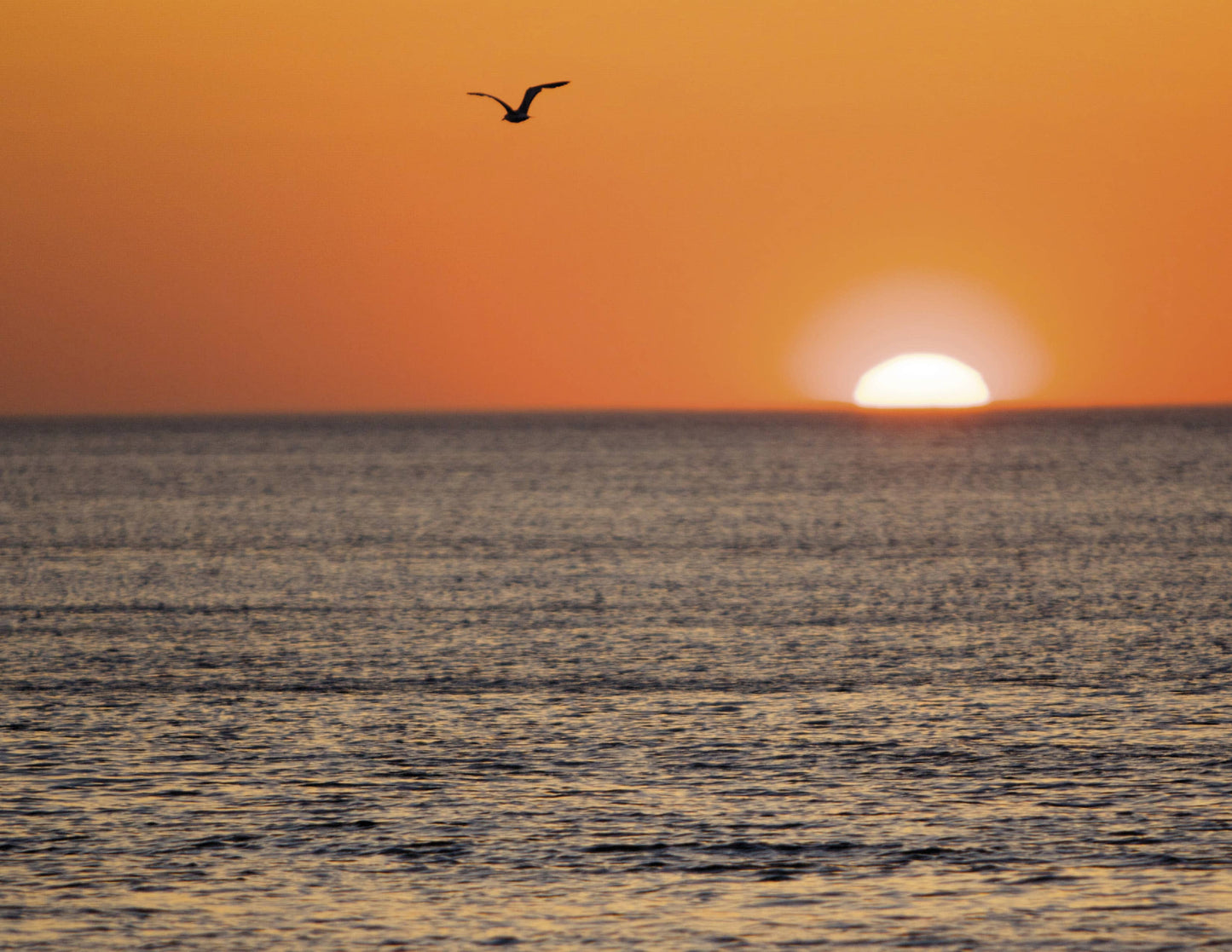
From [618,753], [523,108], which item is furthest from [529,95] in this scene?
[618,753]

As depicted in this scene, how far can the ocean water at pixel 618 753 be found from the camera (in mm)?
16688

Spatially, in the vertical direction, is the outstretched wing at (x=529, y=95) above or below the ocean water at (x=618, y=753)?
above

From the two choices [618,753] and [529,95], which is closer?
[618,753]

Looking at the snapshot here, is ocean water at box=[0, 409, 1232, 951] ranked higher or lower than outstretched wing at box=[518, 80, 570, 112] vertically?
lower

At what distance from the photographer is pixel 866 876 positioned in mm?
17656

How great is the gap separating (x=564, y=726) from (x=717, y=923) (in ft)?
31.7

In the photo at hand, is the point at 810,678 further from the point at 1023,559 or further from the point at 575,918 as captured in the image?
the point at 1023,559

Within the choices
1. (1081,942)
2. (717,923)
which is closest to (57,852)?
(717,923)

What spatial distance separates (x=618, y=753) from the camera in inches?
929

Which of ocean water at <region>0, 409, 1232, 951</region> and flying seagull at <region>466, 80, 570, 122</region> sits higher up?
flying seagull at <region>466, 80, 570, 122</region>

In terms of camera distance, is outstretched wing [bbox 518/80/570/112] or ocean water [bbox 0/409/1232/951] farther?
outstretched wing [bbox 518/80/570/112]

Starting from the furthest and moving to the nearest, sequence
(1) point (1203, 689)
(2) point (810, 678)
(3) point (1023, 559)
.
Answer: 1. (3) point (1023, 559)
2. (2) point (810, 678)
3. (1) point (1203, 689)

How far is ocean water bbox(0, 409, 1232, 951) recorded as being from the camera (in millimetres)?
16688

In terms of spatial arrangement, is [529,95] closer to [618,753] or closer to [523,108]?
[523,108]
